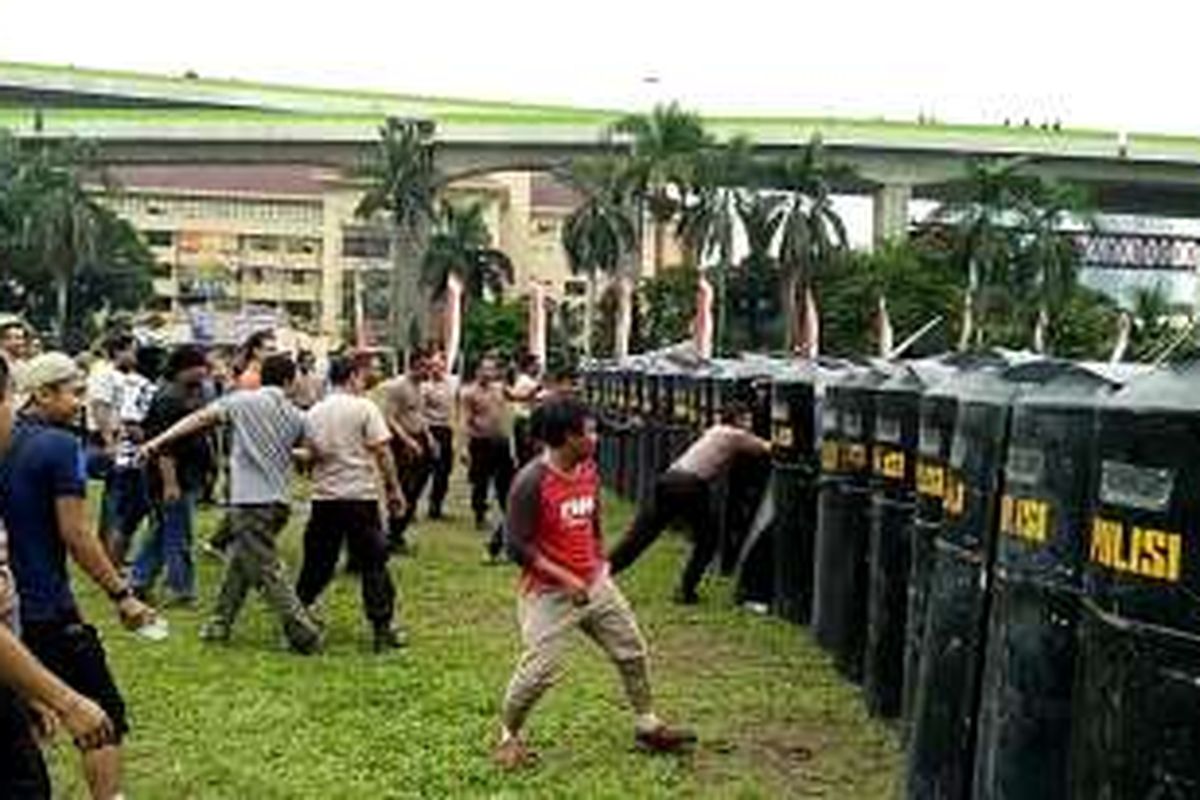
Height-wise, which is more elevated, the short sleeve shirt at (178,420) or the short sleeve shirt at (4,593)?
the short sleeve shirt at (4,593)

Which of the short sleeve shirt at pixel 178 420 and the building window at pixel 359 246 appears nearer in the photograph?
the short sleeve shirt at pixel 178 420

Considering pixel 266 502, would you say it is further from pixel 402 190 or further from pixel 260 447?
pixel 402 190

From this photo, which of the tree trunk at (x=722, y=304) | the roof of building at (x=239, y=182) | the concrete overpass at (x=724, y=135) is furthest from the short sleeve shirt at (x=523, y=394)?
the roof of building at (x=239, y=182)

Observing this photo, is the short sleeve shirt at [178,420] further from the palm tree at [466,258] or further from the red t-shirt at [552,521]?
the palm tree at [466,258]

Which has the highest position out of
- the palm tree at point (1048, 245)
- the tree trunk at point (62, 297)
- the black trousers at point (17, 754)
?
the black trousers at point (17, 754)

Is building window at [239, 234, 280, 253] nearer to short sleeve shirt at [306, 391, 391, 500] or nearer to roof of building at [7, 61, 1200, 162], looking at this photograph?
roof of building at [7, 61, 1200, 162]

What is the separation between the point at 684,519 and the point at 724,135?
240 ft

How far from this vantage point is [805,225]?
283 ft

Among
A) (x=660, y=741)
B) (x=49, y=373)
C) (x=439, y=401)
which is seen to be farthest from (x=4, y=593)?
(x=439, y=401)

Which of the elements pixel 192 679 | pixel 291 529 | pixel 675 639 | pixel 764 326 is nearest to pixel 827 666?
pixel 675 639

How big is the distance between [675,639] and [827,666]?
1463 mm

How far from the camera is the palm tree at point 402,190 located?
84.9 m

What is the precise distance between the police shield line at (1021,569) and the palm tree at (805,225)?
228 ft

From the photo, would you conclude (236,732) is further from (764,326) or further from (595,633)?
(764,326)
